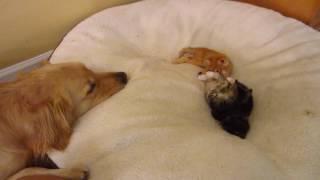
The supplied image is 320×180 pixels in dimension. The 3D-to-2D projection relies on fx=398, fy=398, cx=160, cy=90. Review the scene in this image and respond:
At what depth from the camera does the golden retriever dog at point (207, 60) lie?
159 centimetres

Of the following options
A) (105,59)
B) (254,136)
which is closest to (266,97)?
(254,136)

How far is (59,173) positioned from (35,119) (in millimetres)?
191

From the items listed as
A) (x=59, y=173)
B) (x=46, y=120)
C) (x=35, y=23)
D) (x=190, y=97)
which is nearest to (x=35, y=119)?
(x=46, y=120)

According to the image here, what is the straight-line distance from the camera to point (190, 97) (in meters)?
1.48

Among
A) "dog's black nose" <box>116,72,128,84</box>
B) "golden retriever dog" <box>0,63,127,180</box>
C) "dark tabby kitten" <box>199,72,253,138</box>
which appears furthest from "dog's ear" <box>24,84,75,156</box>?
"dark tabby kitten" <box>199,72,253,138</box>

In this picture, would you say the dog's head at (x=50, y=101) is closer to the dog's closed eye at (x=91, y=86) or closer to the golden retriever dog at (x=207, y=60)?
the dog's closed eye at (x=91, y=86)

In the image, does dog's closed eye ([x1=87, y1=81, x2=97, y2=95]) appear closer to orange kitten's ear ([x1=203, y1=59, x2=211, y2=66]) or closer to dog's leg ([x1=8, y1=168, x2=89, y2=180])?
dog's leg ([x1=8, y1=168, x2=89, y2=180])

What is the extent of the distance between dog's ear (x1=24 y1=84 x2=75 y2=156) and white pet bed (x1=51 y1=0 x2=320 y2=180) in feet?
0.25

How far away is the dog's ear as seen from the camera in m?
1.29

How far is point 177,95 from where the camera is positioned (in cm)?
148

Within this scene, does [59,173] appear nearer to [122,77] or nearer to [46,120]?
[46,120]

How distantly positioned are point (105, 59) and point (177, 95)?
417 millimetres

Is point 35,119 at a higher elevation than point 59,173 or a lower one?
higher

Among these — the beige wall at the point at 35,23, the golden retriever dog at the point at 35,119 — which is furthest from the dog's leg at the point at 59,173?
the beige wall at the point at 35,23
